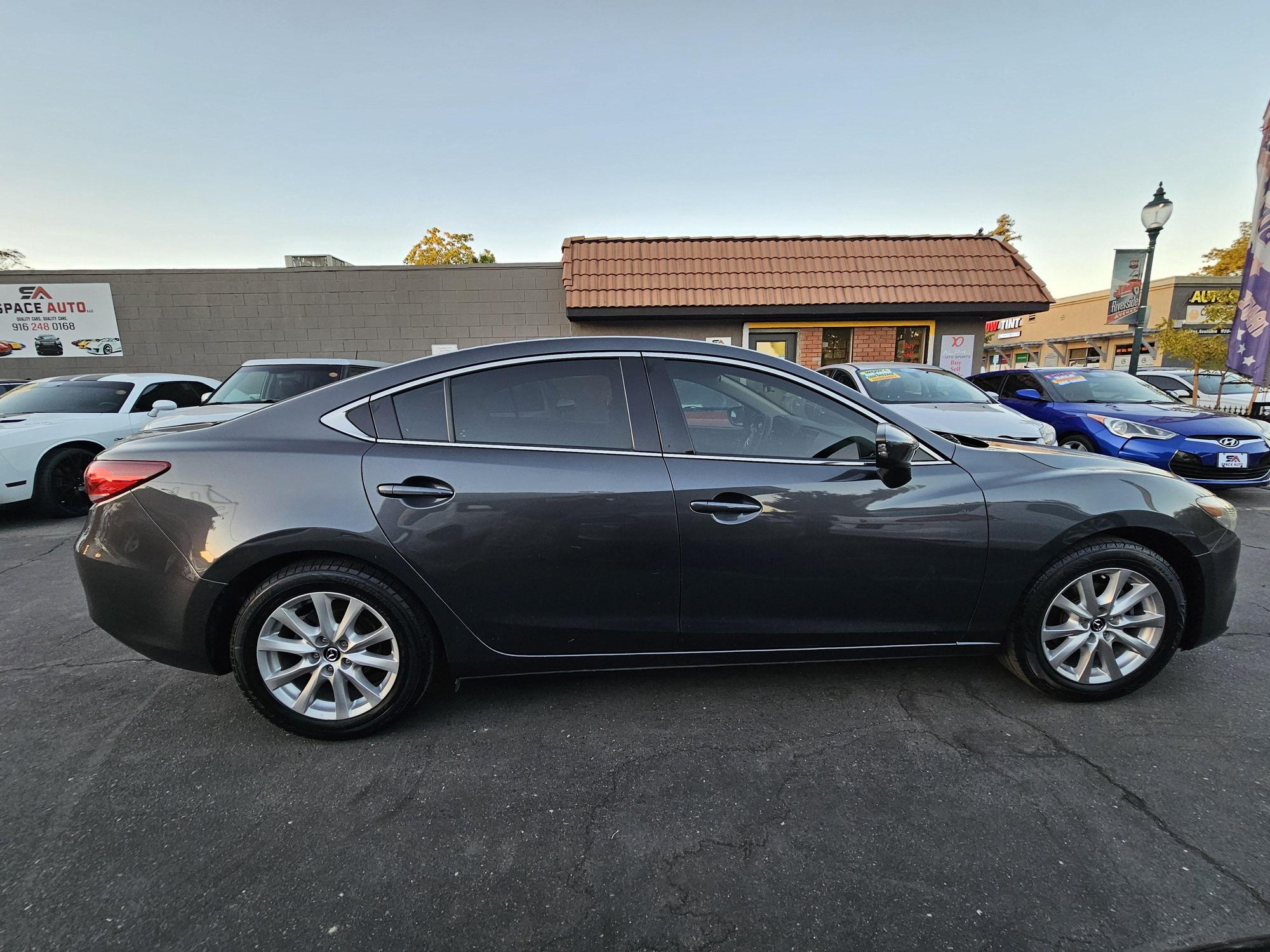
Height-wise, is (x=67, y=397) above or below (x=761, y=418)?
below

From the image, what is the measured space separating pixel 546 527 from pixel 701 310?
9.77 meters

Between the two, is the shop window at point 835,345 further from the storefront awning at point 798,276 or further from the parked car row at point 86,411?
the parked car row at point 86,411

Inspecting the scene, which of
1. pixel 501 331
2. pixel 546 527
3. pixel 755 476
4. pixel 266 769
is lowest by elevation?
pixel 266 769

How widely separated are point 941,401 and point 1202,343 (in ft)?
30.9

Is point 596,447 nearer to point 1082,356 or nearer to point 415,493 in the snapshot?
point 415,493

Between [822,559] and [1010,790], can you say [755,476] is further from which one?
[1010,790]

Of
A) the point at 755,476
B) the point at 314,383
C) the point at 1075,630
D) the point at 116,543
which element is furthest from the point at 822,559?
the point at 314,383

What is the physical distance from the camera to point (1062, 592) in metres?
2.53

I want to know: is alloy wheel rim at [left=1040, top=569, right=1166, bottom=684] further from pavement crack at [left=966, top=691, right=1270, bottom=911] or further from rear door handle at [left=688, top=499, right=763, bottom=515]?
rear door handle at [left=688, top=499, right=763, bottom=515]

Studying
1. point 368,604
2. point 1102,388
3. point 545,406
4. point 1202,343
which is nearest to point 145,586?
point 368,604

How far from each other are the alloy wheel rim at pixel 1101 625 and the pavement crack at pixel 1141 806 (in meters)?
0.31

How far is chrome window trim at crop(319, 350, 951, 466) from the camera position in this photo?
93.2 inches

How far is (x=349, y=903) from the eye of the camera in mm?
1687

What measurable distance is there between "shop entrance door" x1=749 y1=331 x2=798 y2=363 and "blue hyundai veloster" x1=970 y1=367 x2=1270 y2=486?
14.7ft
